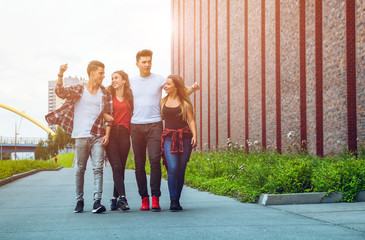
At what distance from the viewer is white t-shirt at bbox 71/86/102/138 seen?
20.9 ft

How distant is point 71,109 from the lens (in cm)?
650

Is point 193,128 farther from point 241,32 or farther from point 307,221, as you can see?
point 241,32

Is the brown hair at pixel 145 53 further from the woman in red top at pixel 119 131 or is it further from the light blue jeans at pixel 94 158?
the light blue jeans at pixel 94 158

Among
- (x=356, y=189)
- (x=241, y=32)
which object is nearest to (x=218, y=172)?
(x=356, y=189)

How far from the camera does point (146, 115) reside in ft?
21.1

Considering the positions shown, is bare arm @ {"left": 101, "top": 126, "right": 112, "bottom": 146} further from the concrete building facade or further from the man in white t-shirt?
the concrete building facade

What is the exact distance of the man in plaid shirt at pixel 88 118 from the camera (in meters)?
6.29

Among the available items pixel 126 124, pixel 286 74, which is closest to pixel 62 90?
pixel 126 124

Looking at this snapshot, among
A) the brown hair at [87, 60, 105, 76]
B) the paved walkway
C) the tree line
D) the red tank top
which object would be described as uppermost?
the brown hair at [87, 60, 105, 76]

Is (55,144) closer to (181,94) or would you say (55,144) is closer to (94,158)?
(94,158)

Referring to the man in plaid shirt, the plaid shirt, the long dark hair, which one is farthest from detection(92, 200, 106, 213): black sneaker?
the long dark hair

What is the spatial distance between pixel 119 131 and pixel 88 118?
445 millimetres

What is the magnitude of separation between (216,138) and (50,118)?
60.0 ft

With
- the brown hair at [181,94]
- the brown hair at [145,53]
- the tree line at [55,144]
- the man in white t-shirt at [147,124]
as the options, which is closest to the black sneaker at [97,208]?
the man in white t-shirt at [147,124]
